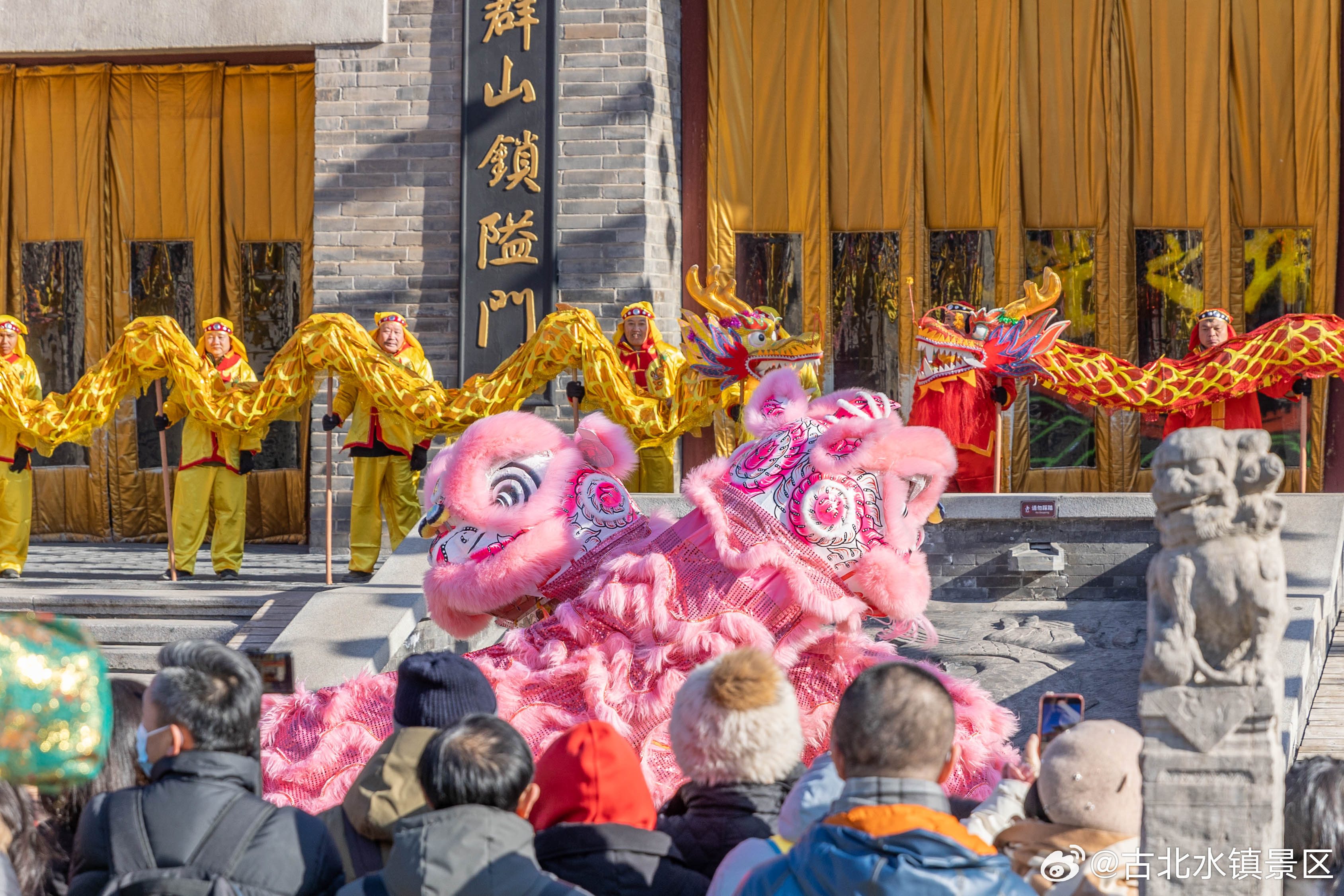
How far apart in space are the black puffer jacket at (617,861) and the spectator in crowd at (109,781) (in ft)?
2.59

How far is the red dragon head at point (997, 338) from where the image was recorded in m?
7.82

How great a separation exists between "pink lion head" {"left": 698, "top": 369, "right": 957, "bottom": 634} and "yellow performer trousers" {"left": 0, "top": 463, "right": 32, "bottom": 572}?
5.46m

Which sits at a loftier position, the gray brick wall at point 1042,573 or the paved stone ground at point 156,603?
the gray brick wall at point 1042,573

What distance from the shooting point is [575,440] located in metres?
5.13

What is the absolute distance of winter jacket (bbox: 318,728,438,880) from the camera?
2.71 meters

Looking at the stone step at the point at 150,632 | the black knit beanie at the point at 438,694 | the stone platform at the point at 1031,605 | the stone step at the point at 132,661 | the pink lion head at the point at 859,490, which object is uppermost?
the pink lion head at the point at 859,490

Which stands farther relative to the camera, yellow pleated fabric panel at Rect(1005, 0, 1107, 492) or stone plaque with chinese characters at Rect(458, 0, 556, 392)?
yellow pleated fabric panel at Rect(1005, 0, 1107, 492)

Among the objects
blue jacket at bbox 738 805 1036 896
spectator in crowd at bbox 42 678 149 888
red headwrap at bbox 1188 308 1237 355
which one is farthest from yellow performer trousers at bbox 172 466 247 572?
blue jacket at bbox 738 805 1036 896

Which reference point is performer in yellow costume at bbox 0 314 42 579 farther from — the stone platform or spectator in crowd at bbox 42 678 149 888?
spectator in crowd at bbox 42 678 149 888

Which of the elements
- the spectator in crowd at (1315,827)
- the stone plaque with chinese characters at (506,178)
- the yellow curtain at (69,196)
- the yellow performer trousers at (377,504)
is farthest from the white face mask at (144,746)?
the yellow curtain at (69,196)

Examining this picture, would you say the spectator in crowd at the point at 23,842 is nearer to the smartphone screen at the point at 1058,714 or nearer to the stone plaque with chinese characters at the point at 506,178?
the smartphone screen at the point at 1058,714

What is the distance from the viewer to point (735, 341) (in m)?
7.37

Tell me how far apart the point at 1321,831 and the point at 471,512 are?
2.92 m

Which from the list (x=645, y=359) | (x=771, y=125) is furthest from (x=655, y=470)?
(x=771, y=125)
